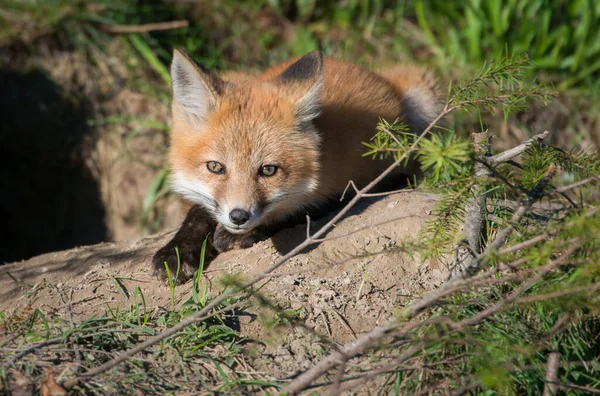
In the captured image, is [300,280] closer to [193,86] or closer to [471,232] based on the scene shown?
[471,232]

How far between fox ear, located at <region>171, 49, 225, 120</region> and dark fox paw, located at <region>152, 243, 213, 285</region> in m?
0.73

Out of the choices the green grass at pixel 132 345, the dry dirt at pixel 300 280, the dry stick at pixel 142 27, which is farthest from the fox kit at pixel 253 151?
the dry stick at pixel 142 27

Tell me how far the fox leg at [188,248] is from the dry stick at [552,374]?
1.75 metres

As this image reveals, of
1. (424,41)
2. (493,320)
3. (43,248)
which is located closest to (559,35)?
(424,41)

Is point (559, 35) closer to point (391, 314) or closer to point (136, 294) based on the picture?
point (391, 314)

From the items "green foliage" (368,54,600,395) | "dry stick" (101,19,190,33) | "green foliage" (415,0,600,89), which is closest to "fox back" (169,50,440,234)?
"green foliage" (368,54,600,395)

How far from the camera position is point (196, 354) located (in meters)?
2.39

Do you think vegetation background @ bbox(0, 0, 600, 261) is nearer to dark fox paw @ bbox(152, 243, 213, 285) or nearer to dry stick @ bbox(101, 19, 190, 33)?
dry stick @ bbox(101, 19, 190, 33)

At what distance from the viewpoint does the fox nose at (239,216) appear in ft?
9.06

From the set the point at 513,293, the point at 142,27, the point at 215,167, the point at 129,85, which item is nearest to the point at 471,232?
the point at 513,293

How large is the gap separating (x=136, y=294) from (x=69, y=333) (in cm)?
38

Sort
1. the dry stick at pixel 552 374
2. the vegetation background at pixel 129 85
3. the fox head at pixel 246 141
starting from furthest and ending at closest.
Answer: the vegetation background at pixel 129 85, the fox head at pixel 246 141, the dry stick at pixel 552 374

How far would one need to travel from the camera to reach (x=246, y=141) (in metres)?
2.94

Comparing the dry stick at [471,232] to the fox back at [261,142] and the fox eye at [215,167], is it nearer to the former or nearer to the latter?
the fox back at [261,142]
